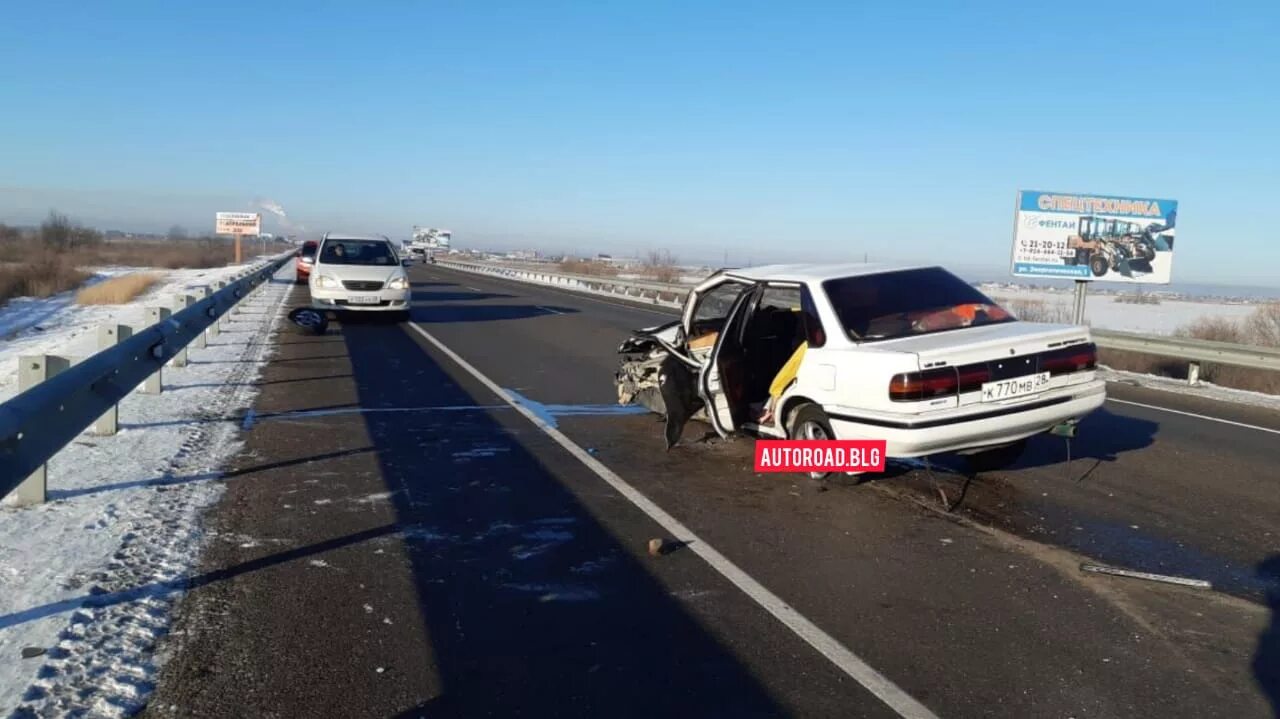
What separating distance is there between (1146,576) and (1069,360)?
71.4 inches

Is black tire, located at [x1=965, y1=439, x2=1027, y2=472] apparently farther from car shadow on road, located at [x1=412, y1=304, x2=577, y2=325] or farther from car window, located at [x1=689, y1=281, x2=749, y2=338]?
car shadow on road, located at [x1=412, y1=304, x2=577, y2=325]

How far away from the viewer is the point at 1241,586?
216 inches

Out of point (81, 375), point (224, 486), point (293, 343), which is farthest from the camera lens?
point (293, 343)

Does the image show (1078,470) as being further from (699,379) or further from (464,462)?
(464,462)

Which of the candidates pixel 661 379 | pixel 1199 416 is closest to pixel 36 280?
pixel 661 379

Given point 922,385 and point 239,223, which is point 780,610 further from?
point 239,223

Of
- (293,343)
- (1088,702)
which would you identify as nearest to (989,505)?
(1088,702)

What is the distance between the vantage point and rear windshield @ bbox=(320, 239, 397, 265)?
21.5 m

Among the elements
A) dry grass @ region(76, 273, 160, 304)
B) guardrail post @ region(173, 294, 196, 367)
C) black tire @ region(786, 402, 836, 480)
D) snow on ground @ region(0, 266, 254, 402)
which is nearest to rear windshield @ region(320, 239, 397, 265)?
snow on ground @ region(0, 266, 254, 402)

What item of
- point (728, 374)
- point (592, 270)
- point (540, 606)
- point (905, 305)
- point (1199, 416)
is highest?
point (905, 305)

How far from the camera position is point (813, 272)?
7902 millimetres

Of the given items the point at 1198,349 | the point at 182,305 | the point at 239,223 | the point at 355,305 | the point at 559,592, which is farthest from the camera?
the point at 239,223

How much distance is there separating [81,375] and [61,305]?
32030 millimetres

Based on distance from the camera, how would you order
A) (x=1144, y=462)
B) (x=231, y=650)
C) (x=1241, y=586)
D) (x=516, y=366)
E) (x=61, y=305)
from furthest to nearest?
1. (x=61, y=305)
2. (x=516, y=366)
3. (x=1144, y=462)
4. (x=1241, y=586)
5. (x=231, y=650)
